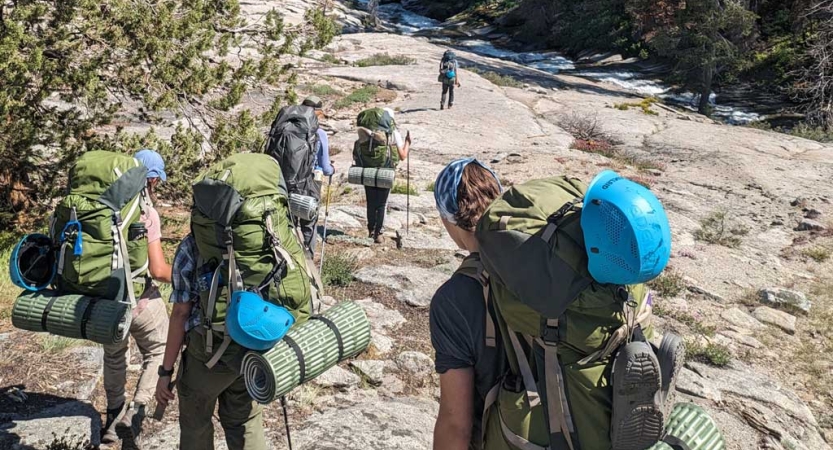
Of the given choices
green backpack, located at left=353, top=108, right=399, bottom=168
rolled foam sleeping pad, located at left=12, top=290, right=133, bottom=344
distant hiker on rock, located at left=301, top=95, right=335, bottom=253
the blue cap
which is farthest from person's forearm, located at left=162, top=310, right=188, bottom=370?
green backpack, located at left=353, top=108, right=399, bottom=168

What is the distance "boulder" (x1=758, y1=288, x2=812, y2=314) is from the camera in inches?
354

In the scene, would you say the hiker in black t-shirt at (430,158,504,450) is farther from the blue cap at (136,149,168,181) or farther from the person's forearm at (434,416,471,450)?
the blue cap at (136,149,168,181)

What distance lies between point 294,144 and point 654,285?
5.70 metres

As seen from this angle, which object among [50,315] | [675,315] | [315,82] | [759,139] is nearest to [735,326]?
[675,315]

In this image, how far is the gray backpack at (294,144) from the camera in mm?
6086

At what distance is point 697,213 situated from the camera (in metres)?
13.3

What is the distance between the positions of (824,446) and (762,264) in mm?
5610

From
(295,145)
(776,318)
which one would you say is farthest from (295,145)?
(776,318)

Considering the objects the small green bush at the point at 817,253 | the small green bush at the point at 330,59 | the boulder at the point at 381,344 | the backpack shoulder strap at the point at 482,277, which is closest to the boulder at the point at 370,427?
the boulder at the point at 381,344

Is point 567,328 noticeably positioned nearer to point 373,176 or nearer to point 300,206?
point 300,206

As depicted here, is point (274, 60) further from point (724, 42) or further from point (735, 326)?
point (724, 42)

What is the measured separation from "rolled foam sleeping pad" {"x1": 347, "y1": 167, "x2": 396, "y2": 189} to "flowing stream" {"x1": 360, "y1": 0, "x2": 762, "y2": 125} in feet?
76.2

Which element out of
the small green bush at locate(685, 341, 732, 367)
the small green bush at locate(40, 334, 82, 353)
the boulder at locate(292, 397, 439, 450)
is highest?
the boulder at locate(292, 397, 439, 450)

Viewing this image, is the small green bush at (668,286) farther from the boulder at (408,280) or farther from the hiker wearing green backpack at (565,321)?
the hiker wearing green backpack at (565,321)
